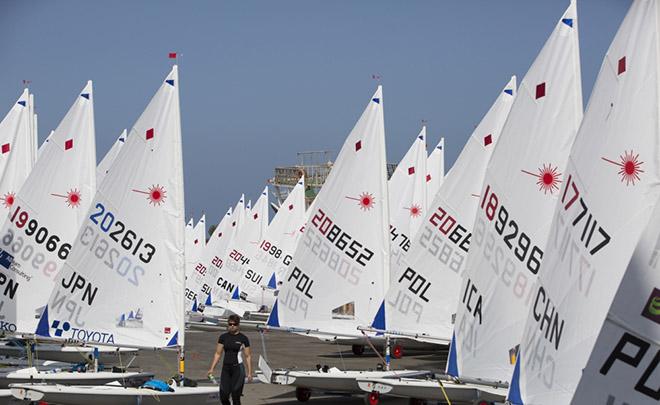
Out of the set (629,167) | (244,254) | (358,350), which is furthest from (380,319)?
(244,254)

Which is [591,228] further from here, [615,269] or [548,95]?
[548,95]

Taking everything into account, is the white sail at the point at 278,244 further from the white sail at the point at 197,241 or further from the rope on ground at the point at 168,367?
the white sail at the point at 197,241

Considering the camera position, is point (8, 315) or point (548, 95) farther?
point (8, 315)

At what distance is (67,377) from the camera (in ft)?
44.7

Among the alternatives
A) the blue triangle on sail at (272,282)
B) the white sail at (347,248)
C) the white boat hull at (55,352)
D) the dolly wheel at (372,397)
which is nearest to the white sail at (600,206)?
the dolly wheel at (372,397)

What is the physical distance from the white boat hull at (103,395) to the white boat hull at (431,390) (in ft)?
6.94

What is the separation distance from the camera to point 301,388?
575 inches

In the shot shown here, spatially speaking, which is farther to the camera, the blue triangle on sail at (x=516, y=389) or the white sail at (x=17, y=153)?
the white sail at (x=17, y=153)

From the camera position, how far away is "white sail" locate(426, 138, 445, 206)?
28.3m

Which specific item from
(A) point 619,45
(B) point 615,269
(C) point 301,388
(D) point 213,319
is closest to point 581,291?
(B) point 615,269

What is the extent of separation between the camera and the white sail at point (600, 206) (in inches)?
312

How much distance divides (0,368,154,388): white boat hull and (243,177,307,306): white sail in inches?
792

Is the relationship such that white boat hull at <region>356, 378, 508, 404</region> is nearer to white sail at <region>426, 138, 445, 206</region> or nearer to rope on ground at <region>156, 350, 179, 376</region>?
rope on ground at <region>156, 350, 179, 376</region>

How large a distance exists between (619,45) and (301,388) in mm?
7924
